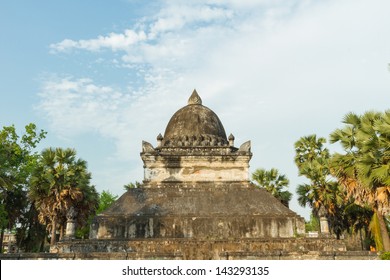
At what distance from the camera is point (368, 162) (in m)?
14.1

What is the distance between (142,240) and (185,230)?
8.34ft

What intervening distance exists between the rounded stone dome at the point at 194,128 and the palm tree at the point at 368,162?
10.8 meters

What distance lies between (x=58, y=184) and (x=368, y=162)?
55.3ft

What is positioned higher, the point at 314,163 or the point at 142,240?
the point at 314,163

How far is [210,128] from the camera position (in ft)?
92.8

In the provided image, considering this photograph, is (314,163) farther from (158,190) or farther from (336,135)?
(158,190)

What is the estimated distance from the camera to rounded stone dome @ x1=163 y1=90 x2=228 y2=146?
88.3 feet

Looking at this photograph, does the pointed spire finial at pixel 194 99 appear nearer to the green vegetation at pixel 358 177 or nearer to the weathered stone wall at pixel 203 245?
the green vegetation at pixel 358 177

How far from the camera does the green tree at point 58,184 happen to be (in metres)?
22.4

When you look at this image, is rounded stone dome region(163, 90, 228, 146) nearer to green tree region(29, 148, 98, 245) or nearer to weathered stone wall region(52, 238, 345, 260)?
green tree region(29, 148, 98, 245)

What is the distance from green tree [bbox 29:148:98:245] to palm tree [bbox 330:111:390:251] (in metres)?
14.6

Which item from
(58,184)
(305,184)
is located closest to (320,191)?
(305,184)

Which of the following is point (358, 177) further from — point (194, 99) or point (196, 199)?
point (194, 99)

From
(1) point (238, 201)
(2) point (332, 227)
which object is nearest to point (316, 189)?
(2) point (332, 227)
